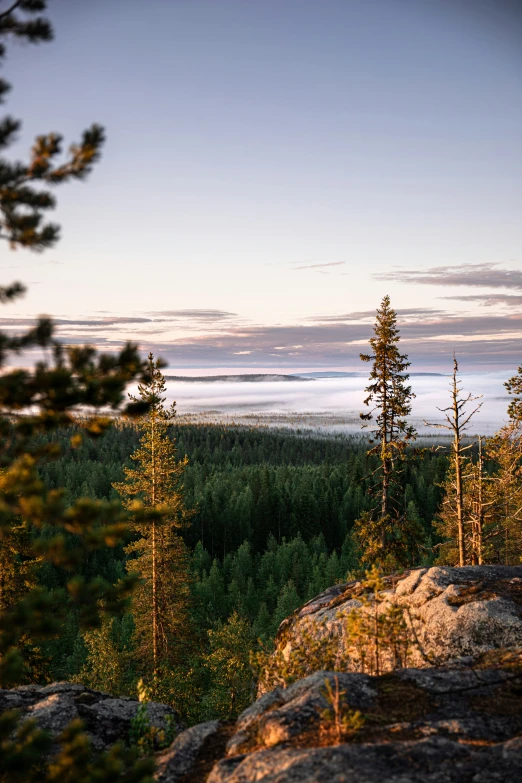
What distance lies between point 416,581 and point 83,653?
48084 mm

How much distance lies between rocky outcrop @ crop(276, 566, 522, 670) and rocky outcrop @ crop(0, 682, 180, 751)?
2990 mm

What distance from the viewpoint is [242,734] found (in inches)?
276

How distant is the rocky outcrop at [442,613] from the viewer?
1020 cm

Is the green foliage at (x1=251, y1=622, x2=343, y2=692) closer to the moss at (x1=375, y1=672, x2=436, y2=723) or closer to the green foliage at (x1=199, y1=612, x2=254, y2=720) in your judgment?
the moss at (x1=375, y1=672, x2=436, y2=723)

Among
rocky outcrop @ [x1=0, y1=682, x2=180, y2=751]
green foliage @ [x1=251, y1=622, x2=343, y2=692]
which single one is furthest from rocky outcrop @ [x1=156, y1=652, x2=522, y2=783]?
rocky outcrop @ [x1=0, y1=682, x2=180, y2=751]

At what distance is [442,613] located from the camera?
36.4 feet

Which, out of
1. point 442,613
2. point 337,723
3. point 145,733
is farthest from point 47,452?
point 442,613

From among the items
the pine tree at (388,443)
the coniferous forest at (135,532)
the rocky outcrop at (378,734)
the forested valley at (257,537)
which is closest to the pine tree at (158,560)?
the coniferous forest at (135,532)

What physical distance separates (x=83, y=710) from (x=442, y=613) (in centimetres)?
758

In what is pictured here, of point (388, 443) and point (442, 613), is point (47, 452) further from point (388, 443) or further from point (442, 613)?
point (388, 443)

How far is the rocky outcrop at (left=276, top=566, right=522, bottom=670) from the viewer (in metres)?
10.2

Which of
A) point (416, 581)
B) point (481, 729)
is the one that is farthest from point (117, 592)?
point (416, 581)

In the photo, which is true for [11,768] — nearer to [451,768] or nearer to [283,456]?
[451,768]

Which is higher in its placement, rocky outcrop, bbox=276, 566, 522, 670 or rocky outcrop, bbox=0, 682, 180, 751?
rocky outcrop, bbox=276, 566, 522, 670
